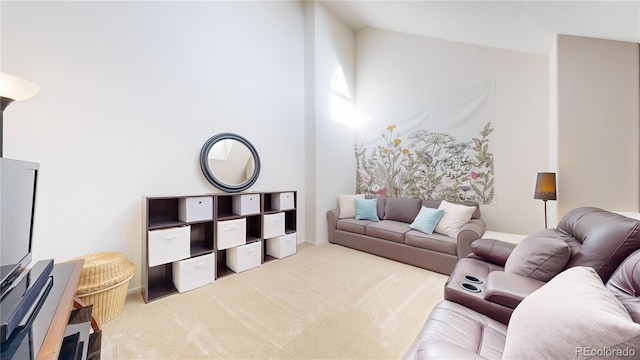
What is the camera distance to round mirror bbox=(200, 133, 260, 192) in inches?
106

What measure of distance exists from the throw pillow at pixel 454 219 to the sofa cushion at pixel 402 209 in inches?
20.8

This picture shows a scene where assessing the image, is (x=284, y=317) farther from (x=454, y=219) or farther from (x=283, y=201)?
(x=454, y=219)

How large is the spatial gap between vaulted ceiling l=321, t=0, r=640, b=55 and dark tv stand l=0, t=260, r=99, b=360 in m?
3.60

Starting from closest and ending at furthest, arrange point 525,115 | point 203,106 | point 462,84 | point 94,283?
point 94,283, point 203,106, point 525,115, point 462,84

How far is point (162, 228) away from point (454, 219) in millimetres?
3169

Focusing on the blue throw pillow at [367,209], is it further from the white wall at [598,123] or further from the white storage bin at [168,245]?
the white storage bin at [168,245]

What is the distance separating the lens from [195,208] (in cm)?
234

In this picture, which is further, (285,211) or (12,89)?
(285,211)

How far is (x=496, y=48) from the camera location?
311 cm

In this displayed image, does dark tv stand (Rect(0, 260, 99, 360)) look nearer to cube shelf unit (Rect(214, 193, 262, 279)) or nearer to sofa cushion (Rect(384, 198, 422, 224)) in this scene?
cube shelf unit (Rect(214, 193, 262, 279))

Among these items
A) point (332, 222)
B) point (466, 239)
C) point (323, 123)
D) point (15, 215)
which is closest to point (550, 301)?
point (466, 239)

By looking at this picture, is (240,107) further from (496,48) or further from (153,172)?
(496,48)

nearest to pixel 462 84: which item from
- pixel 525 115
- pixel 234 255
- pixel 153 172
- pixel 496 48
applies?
Result: pixel 496 48

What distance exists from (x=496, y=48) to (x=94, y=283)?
4897mm
